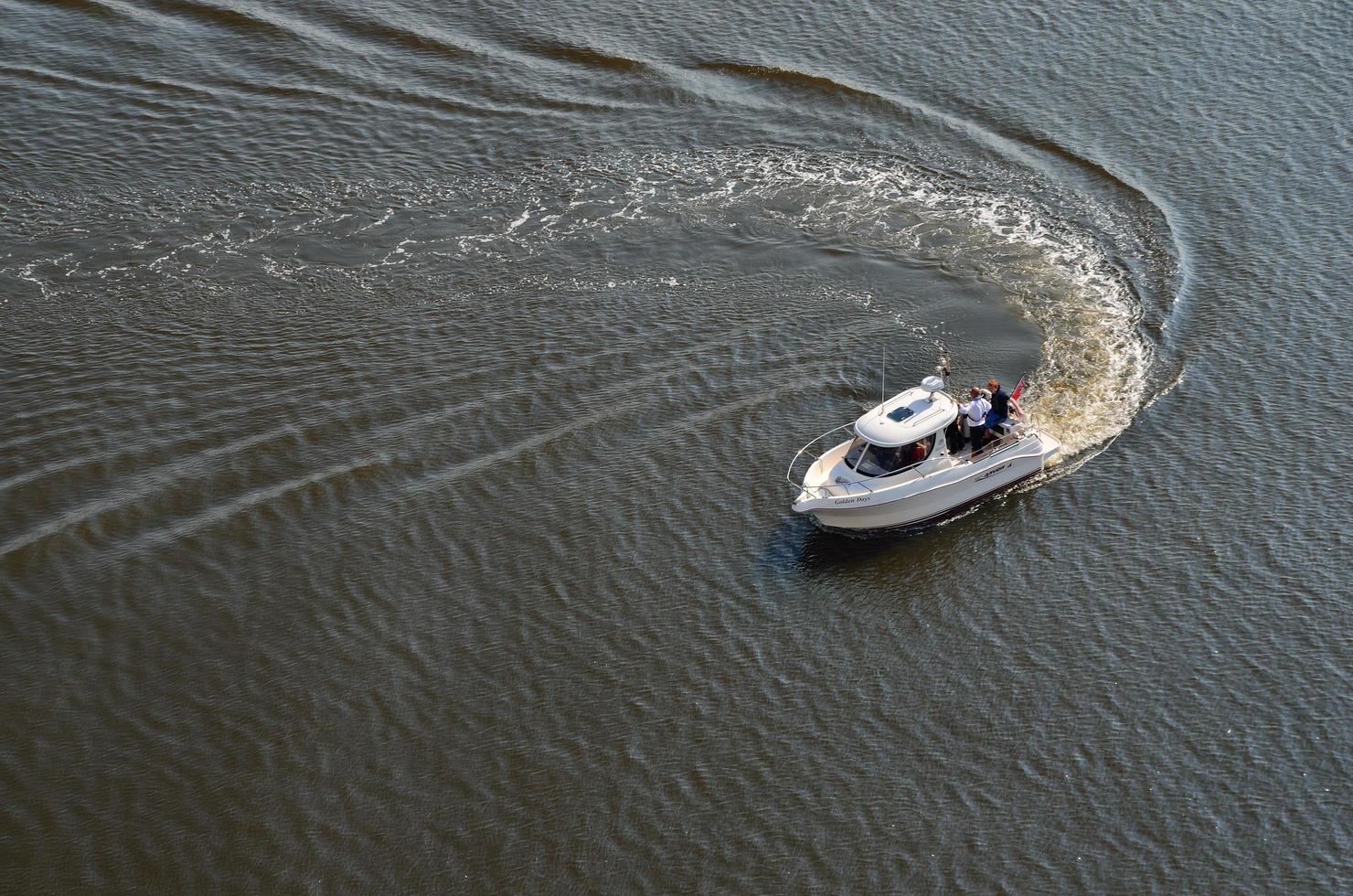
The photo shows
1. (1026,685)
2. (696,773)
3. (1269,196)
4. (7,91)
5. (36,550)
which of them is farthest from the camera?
(7,91)

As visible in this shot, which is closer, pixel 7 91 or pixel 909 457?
pixel 909 457

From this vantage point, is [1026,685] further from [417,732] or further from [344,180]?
[344,180]

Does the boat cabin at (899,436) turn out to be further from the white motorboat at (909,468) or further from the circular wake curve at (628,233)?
the circular wake curve at (628,233)

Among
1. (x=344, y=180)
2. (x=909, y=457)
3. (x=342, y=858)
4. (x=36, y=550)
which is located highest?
(x=344, y=180)

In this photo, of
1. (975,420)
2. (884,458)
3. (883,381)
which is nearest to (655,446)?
(884,458)

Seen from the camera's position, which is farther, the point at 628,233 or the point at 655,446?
the point at 628,233

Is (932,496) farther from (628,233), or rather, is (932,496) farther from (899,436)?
(628,233)

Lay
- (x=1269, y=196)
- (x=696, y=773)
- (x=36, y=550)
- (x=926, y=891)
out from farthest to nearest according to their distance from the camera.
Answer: (x=1269, y=196) < (x=36, y=550) < (x=696, y=773) < (x=926, y=891)

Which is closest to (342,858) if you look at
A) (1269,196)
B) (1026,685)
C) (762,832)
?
(762,832)
